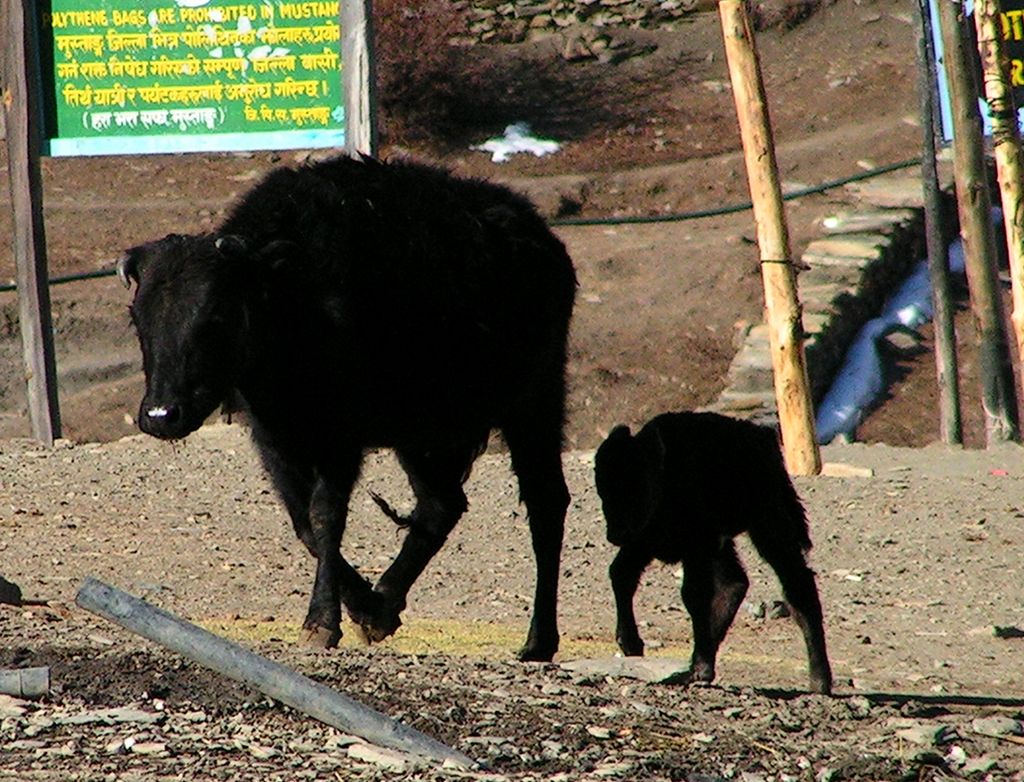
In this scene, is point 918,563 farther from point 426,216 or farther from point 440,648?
point 426,216

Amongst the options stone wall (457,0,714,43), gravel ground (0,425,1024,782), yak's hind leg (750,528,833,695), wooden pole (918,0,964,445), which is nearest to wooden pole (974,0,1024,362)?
wooden pole (918,0,964,445)

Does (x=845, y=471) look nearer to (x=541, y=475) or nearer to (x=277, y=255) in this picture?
(x=541, y=475)

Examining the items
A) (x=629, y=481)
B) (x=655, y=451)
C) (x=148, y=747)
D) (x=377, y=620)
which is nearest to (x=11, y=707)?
(x=148, y=747)

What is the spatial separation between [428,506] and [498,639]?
0.87 metres

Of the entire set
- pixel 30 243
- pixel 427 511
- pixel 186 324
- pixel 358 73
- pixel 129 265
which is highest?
pixel 358 73

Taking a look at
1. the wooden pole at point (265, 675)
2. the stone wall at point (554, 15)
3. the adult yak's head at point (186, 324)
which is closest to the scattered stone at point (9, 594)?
the adult yak's head at point (186, 324)

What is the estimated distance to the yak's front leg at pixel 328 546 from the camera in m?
7.17

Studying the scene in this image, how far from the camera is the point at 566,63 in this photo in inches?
1176

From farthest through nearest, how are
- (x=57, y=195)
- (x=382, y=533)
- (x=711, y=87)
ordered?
(x=711, y=87), (x=57, y=195), (x=382, y=533)

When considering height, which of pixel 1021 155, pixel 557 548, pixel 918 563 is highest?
pixel 1021 155

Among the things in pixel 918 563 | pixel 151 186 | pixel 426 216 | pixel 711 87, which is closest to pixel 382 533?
pixel 918 563

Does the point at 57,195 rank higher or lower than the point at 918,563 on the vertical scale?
higher

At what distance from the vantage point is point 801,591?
24.1 ft

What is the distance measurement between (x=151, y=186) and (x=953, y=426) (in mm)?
13079
